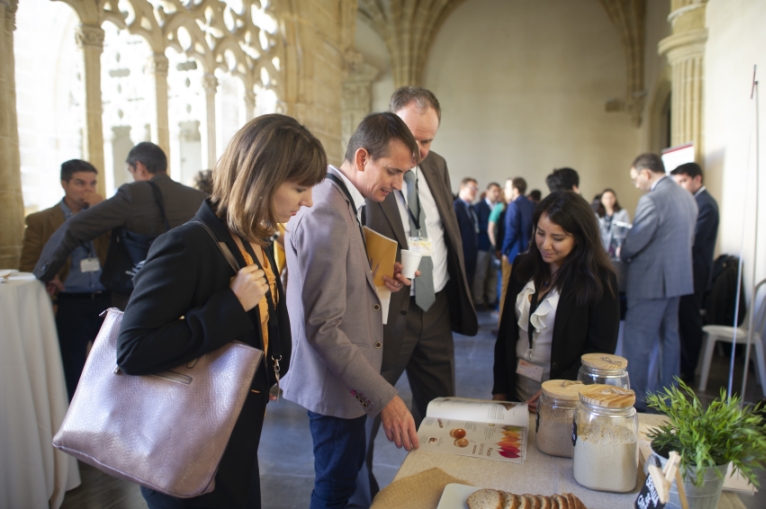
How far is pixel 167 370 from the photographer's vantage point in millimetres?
1021

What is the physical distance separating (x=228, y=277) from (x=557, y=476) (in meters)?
0.81

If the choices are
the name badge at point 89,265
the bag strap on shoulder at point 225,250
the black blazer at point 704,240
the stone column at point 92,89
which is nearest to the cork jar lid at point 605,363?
→ the bag strap on shoulder at point 225,250

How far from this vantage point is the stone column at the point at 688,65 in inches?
228

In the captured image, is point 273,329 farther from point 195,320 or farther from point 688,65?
point 688,65

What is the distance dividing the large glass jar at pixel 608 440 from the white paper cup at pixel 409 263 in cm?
73

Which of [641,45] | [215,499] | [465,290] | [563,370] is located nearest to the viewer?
[215,499]

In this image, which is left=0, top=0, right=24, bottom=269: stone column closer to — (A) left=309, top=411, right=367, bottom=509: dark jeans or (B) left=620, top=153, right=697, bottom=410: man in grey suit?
(A) left=309, top=411, right=367, bottom=509: dark jeans

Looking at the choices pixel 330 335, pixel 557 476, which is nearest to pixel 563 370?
pixel 557 476

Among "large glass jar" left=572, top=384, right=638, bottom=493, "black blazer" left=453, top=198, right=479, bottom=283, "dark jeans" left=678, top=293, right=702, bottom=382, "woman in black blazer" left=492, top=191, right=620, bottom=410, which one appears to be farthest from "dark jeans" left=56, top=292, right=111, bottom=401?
"dark jeans" left=678, top=293, right=702, bottom=382

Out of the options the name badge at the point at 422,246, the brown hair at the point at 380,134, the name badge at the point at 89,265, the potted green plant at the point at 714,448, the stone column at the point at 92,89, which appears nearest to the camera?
the potted green plant at the point at 714,448

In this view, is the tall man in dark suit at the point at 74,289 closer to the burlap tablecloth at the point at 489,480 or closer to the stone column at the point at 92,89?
the stone column at the point at 92,89

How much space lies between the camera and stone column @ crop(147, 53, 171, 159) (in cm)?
443

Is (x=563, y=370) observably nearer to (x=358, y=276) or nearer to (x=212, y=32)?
(x=358, y=276)

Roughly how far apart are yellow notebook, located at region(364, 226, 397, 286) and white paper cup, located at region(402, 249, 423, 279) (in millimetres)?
47
